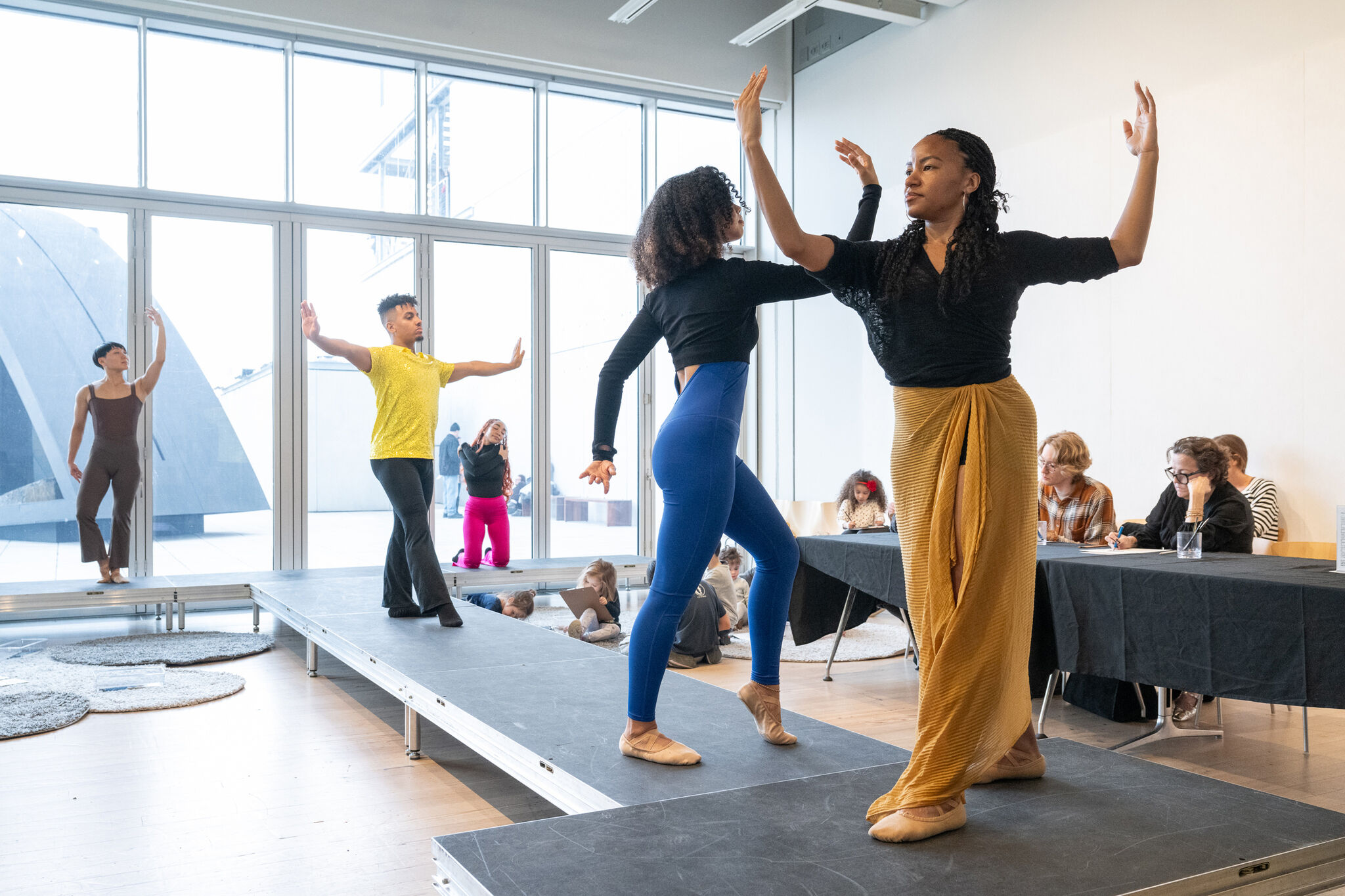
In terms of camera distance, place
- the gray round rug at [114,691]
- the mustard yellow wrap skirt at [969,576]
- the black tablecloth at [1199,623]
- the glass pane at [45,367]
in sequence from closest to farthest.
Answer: the mustard yellow wrap skirt at [969,576], the black tablecloth at [1199,623], the gray round rug at [114,691], the glass pane at [45,367]

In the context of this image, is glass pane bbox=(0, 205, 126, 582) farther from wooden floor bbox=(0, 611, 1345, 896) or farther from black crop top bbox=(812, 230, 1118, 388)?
black crop top bbox=(812, 230, 1118, 388)

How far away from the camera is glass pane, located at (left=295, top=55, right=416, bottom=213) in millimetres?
7605

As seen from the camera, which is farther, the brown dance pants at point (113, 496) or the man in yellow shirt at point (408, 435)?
the brown dance pants at point (113, 496)

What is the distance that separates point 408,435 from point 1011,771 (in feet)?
9.48

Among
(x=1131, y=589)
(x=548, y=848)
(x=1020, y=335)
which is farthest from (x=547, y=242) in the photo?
(x=548, y=848)

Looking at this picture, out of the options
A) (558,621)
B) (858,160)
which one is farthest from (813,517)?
(858,160)

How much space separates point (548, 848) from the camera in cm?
180

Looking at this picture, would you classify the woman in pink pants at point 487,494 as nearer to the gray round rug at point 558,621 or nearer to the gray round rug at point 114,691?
the gray round rug at point 558,621

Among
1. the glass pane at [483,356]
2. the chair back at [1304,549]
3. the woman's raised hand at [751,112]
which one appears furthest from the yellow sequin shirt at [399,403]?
the glass pane at [483,356]

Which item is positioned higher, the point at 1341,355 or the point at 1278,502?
the point at 1341,355

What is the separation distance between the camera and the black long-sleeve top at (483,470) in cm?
683

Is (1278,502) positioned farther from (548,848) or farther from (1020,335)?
(548,848)

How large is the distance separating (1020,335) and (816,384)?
7.44 feet

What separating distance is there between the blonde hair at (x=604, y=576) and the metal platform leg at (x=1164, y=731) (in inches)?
111
